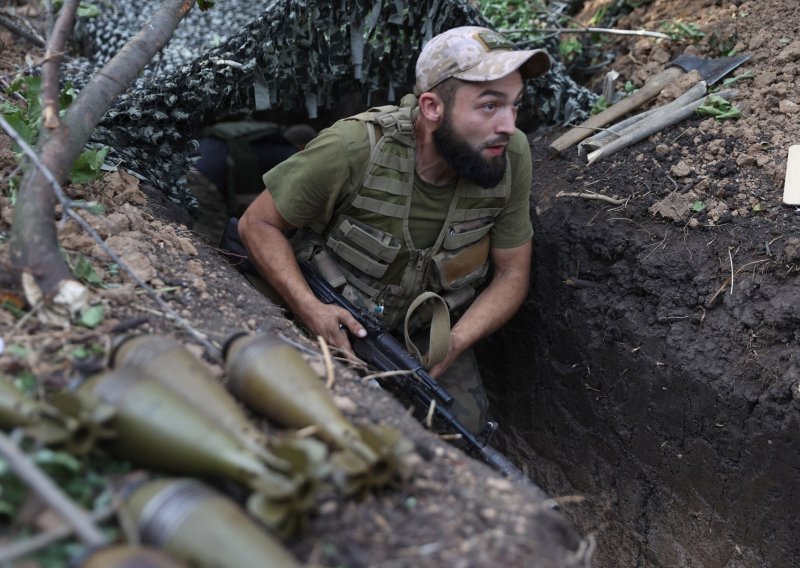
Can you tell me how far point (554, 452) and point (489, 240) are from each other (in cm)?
142

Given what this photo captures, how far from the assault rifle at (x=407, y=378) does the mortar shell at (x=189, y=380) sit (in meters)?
1.33

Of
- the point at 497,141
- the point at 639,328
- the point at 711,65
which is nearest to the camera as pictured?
the point at 497,141

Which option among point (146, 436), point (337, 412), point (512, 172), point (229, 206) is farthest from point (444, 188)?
point (229, 206)

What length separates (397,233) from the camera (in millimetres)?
4117

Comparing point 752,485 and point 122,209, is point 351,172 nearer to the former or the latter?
point 122,209

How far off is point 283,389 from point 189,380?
26 cm

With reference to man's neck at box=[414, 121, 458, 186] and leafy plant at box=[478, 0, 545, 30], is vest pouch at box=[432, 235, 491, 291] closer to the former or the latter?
man's neck at box=[414, 121, 458, 186]

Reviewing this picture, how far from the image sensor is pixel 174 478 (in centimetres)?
195

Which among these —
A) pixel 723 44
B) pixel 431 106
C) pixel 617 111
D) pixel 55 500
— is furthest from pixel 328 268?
pixel 723 44

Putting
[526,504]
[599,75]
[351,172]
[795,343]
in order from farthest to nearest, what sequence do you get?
[599,75], [351,172], [795,343], [526,504]

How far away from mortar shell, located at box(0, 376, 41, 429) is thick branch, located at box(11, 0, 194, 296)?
70 cm

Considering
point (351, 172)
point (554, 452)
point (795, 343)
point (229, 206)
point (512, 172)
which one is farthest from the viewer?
point (229, 206)

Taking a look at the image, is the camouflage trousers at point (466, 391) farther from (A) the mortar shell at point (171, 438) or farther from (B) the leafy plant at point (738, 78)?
(A) the mortar shell at point (171, 438)

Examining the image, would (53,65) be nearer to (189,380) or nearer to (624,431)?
(189,380)
